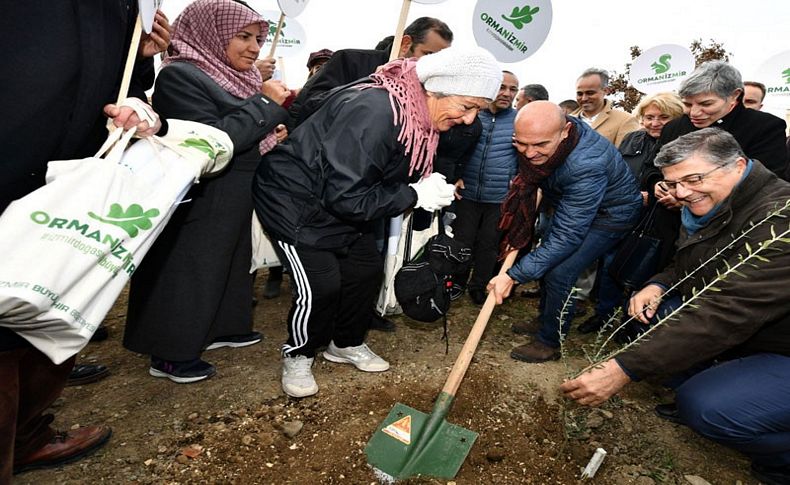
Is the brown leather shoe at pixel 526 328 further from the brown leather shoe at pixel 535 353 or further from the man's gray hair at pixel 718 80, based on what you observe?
the man's gray hair at pixel 718 80

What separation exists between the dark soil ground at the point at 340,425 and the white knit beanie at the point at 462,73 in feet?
4.52

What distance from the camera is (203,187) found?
2156 millimetres

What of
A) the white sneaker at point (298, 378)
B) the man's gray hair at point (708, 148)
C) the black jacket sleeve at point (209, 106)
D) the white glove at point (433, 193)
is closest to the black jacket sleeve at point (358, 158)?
the white glove at point (433, 193)

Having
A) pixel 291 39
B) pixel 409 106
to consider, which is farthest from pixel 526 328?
pixel 291 39

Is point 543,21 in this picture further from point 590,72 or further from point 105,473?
point 105,473

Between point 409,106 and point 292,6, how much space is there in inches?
82.0

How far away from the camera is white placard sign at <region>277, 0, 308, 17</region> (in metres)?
3.29

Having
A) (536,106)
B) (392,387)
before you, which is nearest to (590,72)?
(536,106)

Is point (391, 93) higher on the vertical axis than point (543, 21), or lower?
lower

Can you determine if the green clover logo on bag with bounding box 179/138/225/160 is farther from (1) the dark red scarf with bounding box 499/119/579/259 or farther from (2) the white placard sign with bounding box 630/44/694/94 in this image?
(2) the white placard sign with bounding box 630/44/694/94

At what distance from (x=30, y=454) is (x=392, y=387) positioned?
1623 mm

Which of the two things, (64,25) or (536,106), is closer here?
(64,25)

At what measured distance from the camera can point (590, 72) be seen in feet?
14.1

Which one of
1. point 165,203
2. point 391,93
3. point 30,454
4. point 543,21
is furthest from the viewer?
point 543,21
